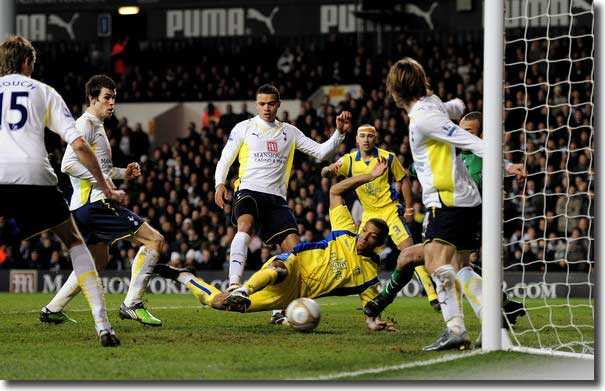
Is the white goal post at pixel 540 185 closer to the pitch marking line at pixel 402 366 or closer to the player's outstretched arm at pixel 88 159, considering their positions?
the pitch marking line at pixel 402 366

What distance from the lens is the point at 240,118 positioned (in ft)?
70.4

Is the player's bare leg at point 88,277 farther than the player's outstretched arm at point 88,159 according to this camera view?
Yes

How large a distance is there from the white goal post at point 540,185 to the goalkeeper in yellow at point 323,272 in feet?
3.58

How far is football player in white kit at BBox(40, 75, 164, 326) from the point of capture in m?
8.67

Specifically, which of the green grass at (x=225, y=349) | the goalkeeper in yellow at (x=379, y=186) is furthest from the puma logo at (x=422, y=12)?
the green grass at (x=225, y=349)

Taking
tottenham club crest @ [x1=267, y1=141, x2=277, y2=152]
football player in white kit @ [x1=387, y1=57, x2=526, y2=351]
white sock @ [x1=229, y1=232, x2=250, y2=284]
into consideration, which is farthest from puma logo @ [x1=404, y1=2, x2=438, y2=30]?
football player in white kit @ [x1=387, y1=57, x2=526, y2=351]

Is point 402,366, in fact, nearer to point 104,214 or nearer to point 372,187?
point 104,214

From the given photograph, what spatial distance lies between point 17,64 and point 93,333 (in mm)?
2294

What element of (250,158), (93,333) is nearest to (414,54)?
(250,158)

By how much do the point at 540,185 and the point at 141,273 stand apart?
9.45m

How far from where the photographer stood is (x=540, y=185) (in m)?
16.8

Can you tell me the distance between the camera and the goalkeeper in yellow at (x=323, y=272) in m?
7.93

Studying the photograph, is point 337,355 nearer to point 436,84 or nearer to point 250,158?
point 250,158

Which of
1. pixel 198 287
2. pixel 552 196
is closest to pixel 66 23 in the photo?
pixel 552 196
